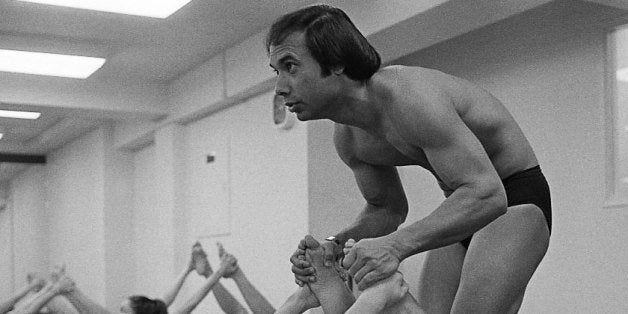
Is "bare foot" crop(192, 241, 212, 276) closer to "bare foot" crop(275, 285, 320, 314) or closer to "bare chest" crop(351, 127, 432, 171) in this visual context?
"bare foot" crop(275, 285, 320, 314)

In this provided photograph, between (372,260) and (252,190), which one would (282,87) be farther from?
(252,190)

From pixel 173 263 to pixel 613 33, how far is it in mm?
4825

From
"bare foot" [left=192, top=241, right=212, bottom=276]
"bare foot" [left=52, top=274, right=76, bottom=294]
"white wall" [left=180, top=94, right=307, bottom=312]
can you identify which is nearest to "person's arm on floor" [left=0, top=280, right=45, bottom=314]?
"bare foot" [left=52, top=274, right=76, bottom=294]

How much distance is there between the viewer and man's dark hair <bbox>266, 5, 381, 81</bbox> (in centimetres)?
177

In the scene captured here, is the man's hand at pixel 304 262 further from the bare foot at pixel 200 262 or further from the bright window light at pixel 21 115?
the bright window light at pixel 21 115

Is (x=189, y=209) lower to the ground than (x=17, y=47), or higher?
lower

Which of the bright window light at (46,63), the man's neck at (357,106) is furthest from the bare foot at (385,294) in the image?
the bright window light at (46,63)

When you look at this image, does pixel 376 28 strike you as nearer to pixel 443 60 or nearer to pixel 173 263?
pixel 443 60

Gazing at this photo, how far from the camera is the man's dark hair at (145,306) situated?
416 cm

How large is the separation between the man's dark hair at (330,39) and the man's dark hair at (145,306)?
2.59 meters

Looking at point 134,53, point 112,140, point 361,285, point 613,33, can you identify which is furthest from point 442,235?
point 112,140

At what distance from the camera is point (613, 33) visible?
15.2 ft

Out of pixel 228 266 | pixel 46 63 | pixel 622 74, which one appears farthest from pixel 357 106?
pixel 46 63

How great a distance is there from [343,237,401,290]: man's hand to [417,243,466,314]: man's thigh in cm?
46
